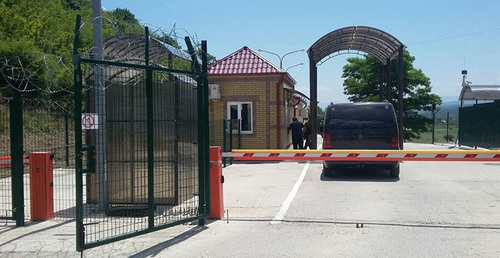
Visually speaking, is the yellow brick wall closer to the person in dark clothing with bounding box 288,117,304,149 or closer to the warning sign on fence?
the person in dark clothing with bounding box 288,117,304,149

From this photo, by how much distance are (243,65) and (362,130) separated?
9.27 meters

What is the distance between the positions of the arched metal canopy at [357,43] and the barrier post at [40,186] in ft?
44.6

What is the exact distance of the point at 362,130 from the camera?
14.8m

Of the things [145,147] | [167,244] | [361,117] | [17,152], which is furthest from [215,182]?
[361,117]

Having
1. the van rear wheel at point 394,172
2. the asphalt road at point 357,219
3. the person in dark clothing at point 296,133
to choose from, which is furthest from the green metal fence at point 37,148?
the person in dark clothing at point 296,133

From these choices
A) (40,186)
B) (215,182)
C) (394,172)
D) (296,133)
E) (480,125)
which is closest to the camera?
(215,182)

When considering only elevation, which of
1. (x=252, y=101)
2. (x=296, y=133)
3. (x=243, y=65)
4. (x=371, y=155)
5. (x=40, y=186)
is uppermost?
(x=243, y=65)

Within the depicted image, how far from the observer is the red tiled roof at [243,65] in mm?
22438

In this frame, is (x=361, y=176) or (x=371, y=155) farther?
(x=361, y=176)

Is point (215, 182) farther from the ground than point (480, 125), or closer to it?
closer to it

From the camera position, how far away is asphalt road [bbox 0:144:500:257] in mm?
7168

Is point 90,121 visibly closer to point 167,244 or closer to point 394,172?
point 167,244

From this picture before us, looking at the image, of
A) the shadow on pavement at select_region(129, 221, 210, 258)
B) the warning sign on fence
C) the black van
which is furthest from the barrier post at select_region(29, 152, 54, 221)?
the black van

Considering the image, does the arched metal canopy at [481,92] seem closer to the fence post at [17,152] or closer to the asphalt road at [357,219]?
the asphalt road at [357,219]
